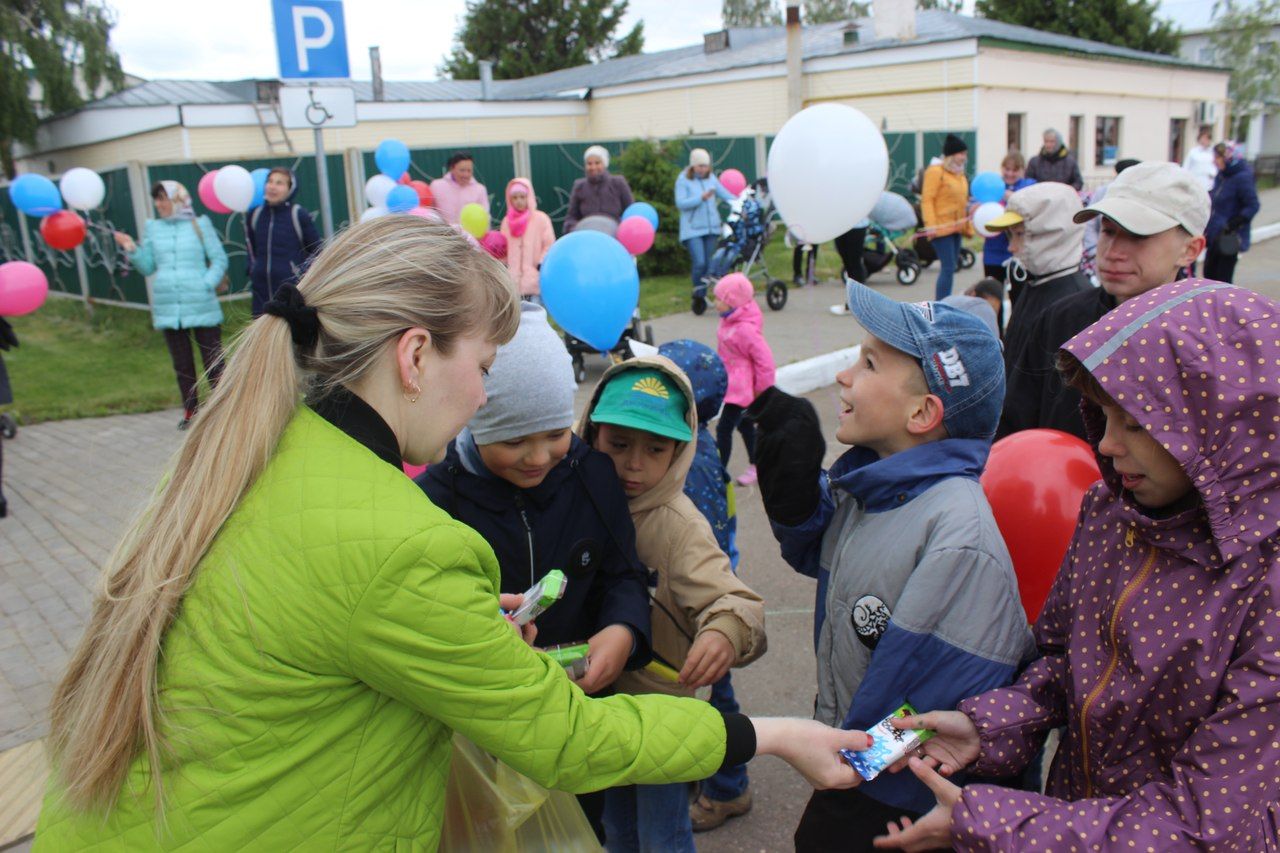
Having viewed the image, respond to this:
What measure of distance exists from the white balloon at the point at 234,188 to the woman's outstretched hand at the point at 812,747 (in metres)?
9.67

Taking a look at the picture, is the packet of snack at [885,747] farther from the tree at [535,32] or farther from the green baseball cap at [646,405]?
the tree at [535,32]

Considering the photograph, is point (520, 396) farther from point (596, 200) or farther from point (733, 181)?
point (733, 181)

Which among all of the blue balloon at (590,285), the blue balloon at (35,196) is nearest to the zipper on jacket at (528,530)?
the blue balloon at (590,285)

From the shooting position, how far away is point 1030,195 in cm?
407

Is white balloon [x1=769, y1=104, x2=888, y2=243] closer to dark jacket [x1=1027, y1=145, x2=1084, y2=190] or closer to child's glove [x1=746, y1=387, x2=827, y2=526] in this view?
child's glove [x1=746, y1=387, x2=827, y2=526]

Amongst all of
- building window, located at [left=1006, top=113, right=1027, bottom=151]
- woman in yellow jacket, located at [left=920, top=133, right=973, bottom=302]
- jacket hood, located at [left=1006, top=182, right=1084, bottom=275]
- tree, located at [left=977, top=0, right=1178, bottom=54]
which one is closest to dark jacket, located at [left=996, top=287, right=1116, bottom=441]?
jacket hood, located at [left=1006, top=182, right=1084, bottom=275]

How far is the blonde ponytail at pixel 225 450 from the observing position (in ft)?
4.17

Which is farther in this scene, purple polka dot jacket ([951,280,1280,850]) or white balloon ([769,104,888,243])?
white balloon ([769,104,888,243])

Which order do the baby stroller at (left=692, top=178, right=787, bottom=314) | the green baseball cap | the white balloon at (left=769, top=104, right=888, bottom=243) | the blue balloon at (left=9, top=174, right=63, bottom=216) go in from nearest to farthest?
the green baseball cap → the white balloon at (left=769, top=104, right=888, bottom=243) → the blue balloon at (left=9, top=174, right=63, bottom=216) → the baby stroller at (left=692, top=178, right=787, bottom=314)

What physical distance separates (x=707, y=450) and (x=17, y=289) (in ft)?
19.4

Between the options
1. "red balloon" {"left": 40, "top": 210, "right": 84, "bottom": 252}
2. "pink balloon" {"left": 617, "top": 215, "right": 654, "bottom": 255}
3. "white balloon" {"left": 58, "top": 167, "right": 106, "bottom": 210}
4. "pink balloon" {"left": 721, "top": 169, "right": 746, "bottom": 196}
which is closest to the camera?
"pink balloon" {"left": 617, "top": 215, "right": 654, "bottom": 255}

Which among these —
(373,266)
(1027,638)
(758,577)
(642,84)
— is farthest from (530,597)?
(642,84)

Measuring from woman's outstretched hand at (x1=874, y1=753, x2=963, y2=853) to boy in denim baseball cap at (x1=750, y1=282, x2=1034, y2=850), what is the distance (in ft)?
0.44

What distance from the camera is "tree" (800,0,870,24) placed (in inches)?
2176
